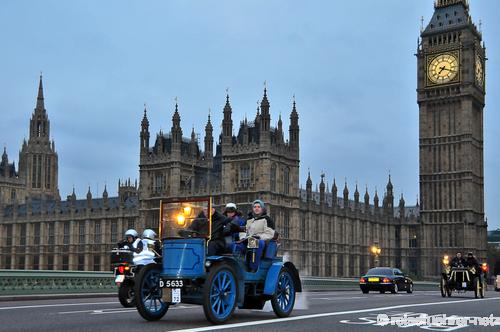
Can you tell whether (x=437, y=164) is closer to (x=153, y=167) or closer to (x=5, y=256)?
(x=153, y=167)

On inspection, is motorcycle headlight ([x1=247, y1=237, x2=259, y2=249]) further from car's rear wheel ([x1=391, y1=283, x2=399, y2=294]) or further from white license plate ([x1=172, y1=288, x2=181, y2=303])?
car's rear wheel ([x1=391, y1=283, x2=399, y2=294])

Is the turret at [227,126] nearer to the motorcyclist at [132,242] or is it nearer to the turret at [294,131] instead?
the turret at [294,131]

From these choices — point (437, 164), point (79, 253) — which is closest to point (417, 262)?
point (437, 164)

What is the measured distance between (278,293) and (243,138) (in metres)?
53.3

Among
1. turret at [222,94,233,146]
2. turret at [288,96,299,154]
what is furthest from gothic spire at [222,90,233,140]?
turret at [288,96,299,154]

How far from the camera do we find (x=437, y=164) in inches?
3605

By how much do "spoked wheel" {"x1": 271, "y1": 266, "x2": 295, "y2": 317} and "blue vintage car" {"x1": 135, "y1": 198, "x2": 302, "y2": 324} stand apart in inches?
1.5

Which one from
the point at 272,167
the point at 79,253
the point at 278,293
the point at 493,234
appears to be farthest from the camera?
the point at 493,234

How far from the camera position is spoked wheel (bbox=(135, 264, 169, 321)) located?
12.4 metres

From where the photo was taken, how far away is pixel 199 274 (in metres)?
12.0

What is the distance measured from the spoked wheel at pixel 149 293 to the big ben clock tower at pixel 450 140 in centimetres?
7910

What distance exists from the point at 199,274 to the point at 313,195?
71376mm

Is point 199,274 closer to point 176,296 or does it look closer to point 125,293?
point 176,296

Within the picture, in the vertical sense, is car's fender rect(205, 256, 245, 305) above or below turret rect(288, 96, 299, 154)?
below
